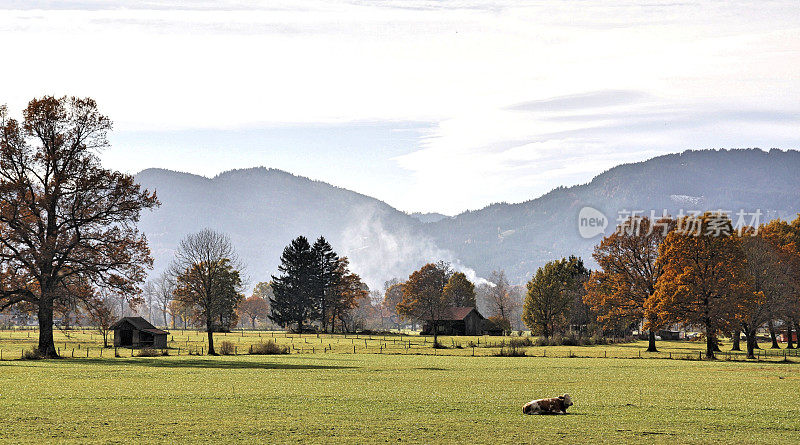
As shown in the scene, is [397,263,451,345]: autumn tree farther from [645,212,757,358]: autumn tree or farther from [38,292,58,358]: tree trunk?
[38,292,58,358]: tree trunk

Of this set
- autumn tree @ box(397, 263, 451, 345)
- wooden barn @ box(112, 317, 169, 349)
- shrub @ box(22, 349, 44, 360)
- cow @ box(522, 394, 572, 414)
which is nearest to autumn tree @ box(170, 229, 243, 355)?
wooden barn @ box(112, 317, 169, 349)

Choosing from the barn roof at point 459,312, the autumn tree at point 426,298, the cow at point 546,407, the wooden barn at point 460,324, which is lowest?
the wooden barn at point 460,324

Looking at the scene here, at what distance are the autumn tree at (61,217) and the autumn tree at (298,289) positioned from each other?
78.3 metres

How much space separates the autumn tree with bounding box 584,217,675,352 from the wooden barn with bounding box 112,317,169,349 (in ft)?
175

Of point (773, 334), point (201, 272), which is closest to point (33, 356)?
point (201, 272)

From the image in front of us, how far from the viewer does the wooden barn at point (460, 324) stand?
133875mm

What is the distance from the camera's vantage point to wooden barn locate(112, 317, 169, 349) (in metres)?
91.9

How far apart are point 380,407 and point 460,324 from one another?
4354 inches

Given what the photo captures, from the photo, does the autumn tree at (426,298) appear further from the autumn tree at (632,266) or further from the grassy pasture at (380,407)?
the grassy pasture at (380,407)

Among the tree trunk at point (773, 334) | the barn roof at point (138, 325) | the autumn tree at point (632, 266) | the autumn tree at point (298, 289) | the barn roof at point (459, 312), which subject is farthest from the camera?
the autumn tree at point (298, 289)

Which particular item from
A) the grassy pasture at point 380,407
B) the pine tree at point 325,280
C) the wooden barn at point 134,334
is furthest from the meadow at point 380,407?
the pine tree at point 325,280

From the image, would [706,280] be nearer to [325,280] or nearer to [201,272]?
[201,272]

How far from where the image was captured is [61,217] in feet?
186

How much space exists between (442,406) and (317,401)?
4677 millimetres
